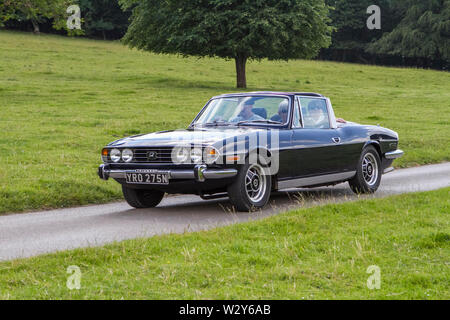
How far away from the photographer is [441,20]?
66812mm

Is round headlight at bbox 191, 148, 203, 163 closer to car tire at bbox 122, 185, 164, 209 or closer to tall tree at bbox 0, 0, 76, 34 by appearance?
car tire at bbox 122, 185, 164, 209

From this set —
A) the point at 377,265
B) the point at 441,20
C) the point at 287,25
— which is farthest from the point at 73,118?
the point at 441,20

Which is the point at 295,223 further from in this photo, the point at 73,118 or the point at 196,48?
the point at 196,48

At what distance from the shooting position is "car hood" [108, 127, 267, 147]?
28.0ft

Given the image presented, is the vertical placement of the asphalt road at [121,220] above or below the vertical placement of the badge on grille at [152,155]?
below

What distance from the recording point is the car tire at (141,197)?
945 centimetres

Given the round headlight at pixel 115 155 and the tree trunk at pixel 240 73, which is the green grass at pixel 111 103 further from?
the round headlight at pixel 115 155

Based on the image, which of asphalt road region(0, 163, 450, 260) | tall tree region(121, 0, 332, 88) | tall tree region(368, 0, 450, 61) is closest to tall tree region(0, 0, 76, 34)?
tall tree region(121, 0, 332, 88)

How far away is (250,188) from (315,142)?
1521 mm

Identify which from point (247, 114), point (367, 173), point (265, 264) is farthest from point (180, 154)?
point (367, 173)

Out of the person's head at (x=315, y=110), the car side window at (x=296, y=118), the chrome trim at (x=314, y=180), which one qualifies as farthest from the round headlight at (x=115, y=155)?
the person's head at (x=315, y=110)

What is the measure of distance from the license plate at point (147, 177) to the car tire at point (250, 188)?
2.75ft
